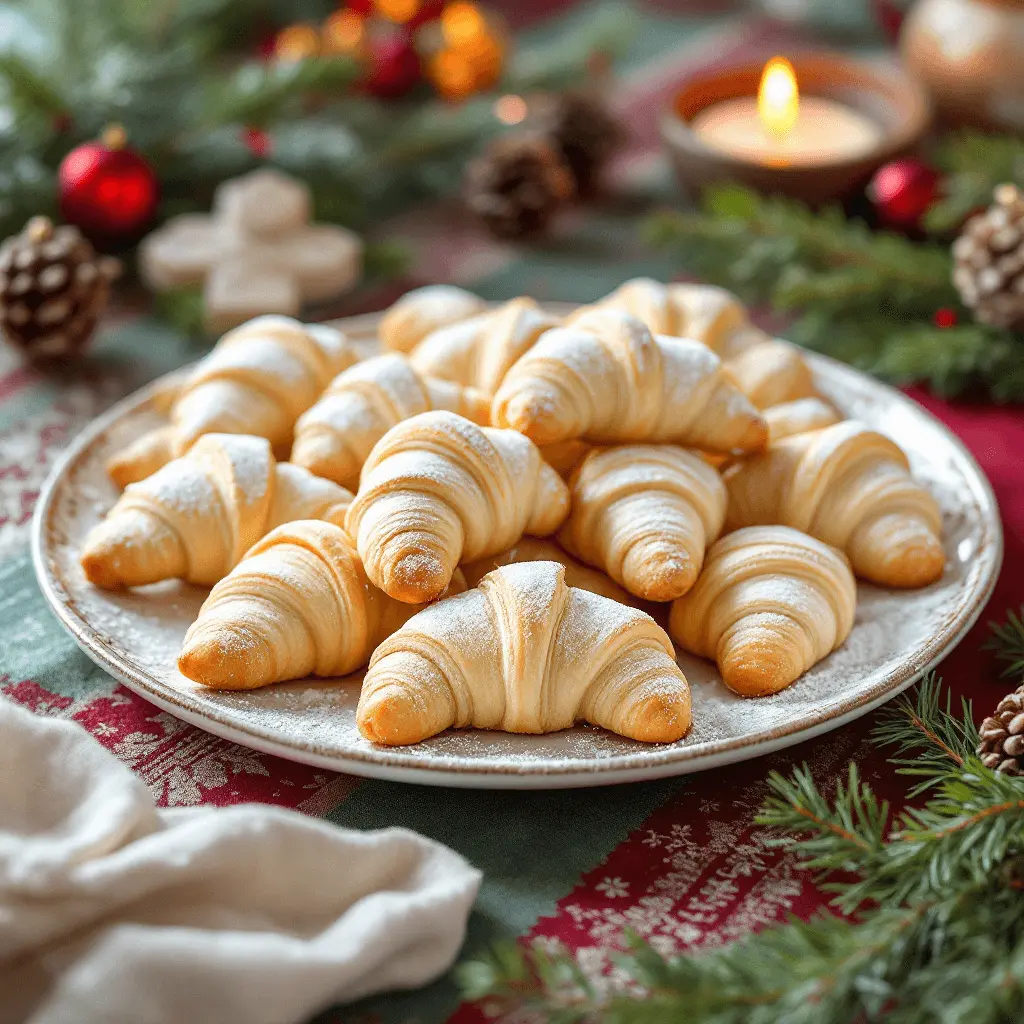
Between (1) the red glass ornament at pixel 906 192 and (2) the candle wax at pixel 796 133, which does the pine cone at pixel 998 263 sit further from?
(2) the candle wax at pixel 796 133

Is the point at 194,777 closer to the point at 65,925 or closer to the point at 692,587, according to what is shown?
the point at 65,925

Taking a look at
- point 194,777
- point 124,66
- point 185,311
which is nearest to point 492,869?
point 194,777

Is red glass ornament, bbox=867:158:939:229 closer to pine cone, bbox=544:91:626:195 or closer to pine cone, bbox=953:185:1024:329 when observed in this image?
pine cone, bbox=953:185:1024:329

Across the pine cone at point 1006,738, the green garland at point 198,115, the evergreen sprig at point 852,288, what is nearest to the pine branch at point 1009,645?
→ the pine cone at point 1006,738

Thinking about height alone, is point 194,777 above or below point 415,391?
below

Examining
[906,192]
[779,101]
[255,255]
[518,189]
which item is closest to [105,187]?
[255,255]

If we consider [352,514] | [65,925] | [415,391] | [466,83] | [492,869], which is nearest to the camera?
[65,925]

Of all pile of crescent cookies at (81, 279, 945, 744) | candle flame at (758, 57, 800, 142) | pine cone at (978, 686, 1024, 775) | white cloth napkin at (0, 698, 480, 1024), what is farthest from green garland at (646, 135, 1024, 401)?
white cloth napkin at (0, 698, 480, 1024)

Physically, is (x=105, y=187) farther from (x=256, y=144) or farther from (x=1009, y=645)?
(x=1009, y=645)
